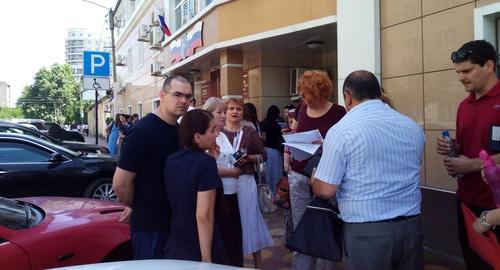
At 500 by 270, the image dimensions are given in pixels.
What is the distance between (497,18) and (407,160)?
10.1 feet

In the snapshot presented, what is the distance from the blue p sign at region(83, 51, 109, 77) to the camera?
12.9m

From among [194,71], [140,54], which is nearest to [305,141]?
[194,71]

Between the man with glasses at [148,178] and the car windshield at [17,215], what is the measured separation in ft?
3.31

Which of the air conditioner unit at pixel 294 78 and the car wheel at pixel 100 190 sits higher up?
the air conditioner unit at pixel 294 78

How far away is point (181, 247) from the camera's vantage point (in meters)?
2.85

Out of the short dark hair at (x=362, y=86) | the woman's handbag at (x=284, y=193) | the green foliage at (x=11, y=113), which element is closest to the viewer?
the short dark hair at (x=362, y=86)

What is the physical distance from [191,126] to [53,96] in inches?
3109

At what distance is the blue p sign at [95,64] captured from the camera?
12.9m

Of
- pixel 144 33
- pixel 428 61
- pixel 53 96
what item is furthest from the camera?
pixel 53 96

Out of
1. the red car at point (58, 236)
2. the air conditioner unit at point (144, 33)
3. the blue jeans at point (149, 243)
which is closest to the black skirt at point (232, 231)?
the blue jeans at point (149, 243)

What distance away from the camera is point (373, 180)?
8.08 ft

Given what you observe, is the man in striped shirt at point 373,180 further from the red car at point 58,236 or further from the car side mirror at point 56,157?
the car side mirror at point 56,157

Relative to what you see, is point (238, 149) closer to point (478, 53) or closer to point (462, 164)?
point (462, 164)

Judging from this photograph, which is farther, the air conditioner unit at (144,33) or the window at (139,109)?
the window at (139,109)
